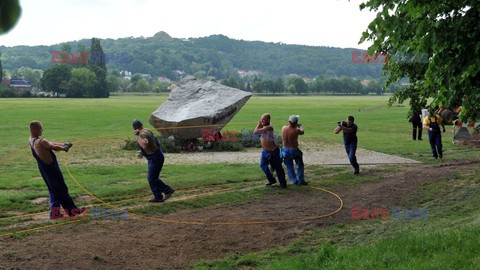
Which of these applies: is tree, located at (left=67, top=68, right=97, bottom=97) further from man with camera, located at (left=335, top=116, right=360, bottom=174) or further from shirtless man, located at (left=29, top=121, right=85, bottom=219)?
shirtless man, located at (left=29, top=121, right=85, bottom=219)

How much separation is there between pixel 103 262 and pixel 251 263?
2270 mm

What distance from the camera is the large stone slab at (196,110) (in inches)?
880

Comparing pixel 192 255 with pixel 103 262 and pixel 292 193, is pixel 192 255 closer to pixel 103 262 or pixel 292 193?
pixel 103 262

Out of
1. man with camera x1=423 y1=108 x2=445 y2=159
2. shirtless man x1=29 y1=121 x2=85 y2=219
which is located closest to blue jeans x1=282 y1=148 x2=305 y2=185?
shirtless man x1=29 y1=121 x2=85 y2=219

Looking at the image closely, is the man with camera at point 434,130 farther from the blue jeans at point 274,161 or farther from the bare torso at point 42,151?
the bare torso at point 42,151

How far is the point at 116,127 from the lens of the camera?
36.3 metres

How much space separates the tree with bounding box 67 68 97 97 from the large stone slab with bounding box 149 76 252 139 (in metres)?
76.4

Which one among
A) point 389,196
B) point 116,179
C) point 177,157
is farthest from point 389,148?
point 116,179

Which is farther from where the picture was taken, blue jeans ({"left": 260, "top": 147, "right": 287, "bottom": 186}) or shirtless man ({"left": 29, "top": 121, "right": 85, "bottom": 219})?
blue jeans ({"left": 260, "top": 147, "right": 287, "bottom": 186})

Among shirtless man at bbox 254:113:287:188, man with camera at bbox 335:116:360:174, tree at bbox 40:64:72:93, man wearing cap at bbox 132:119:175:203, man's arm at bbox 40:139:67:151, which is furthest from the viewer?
tree at bbox 40:64:72:93

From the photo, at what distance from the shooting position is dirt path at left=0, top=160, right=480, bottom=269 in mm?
8070

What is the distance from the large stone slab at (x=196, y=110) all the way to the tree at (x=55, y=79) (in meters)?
73.5

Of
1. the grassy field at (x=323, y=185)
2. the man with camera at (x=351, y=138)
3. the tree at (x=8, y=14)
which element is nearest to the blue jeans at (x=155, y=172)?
the grassy field at (x=323, y=185)

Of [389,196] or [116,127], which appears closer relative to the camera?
[389,196]
